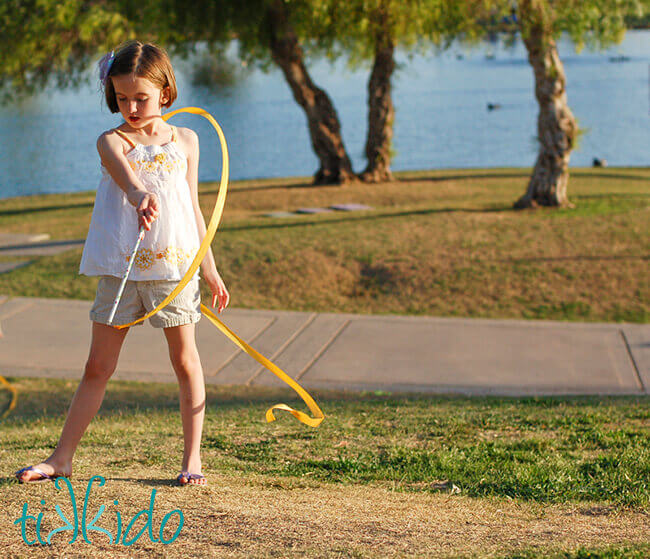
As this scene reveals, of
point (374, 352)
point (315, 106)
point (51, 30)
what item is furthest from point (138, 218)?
point (51, 30)

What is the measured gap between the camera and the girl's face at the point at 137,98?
3037 millimetres

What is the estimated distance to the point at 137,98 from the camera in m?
3.08

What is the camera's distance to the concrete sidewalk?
20.8 feet

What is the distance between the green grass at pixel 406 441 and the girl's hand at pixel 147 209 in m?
1.43

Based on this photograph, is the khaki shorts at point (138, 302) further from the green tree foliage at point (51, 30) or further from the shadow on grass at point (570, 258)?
the green tree foliage at point (51, 30)

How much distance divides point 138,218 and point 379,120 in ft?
46.2

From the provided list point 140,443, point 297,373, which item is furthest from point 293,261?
point 140,443

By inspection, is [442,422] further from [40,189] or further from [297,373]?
[40,189]

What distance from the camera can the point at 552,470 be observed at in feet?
13.0

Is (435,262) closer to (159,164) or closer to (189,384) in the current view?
(189,384)

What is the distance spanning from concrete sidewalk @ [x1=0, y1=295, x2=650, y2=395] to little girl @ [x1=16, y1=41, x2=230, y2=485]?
313cm

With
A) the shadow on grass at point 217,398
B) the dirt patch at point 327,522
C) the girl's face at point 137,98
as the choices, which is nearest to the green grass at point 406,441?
the shadow on grass at point 217,398

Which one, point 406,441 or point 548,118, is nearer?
point 406,441

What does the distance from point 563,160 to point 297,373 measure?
713 cm
